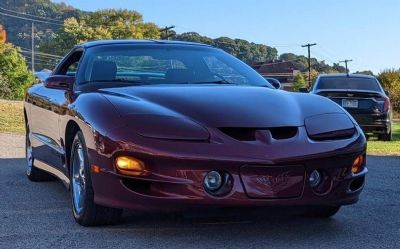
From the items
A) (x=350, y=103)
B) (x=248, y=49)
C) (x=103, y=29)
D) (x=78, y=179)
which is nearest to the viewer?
(x=78, y=179)

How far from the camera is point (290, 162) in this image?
11.6ft

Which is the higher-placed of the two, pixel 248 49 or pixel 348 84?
pixel 248 49

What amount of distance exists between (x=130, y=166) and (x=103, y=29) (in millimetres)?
75547

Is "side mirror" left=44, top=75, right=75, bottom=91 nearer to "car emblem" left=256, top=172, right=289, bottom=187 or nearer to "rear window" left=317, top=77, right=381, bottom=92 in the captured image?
"car emblem" left=256, top=172, right=289, bottom=187

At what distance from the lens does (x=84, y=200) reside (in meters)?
4.00

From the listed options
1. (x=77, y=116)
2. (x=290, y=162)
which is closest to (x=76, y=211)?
(x=77, y=116)

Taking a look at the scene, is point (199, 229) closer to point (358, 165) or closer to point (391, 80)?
point (358, 165)

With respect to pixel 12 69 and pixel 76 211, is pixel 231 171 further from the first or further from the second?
pixel 12 69

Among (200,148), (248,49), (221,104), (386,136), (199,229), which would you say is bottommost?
(386,136)

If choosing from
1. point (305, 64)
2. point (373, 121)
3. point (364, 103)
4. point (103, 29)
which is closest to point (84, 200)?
point (364, 103)

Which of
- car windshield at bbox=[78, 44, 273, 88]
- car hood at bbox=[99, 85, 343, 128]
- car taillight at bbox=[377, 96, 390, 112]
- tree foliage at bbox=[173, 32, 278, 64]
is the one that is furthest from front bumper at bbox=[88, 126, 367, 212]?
tree foliage at bbox=[173, 32, 278, 64]

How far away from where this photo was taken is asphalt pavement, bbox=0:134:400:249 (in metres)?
3.68

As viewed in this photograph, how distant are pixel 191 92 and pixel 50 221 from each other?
1.40 metres

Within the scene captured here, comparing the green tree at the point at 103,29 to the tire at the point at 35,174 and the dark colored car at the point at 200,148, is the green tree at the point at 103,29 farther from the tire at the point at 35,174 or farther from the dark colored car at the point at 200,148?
the dark colored car at the point at 200,148
